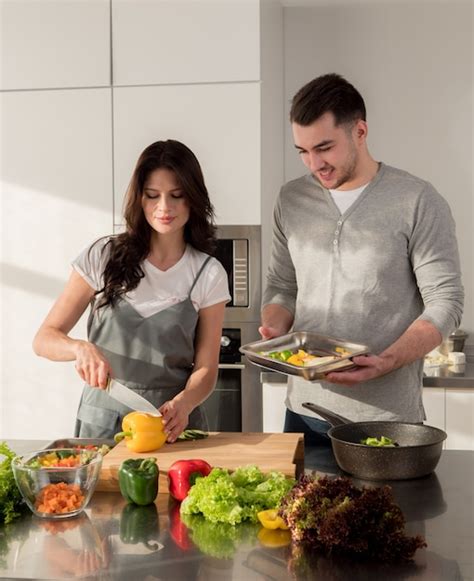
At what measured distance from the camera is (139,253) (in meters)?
2.49

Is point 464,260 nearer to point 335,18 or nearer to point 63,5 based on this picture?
point 335,18

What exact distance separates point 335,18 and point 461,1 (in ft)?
1.90

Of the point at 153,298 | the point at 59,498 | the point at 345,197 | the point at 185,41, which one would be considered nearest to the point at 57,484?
the point at 59,498

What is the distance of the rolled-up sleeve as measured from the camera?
236cm

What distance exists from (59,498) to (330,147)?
1.28 meters

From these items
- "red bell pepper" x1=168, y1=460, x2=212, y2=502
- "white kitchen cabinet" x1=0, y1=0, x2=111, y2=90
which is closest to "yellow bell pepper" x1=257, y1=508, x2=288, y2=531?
"red bell pepper" x1=168, y1=460, x2=212, y2=502

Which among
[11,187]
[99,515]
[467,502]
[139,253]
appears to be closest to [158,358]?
[139,253]

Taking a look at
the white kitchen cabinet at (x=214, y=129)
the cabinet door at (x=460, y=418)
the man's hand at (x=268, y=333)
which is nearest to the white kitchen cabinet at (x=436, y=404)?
the cabinet door at (x=460, y=418)

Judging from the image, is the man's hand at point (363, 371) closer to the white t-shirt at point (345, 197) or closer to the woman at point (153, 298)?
the woman at point (153, 298)

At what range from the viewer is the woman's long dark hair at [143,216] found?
2.38 meters

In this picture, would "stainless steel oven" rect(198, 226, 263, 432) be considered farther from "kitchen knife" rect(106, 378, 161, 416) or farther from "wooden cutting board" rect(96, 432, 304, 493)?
"kitchen knife" rect(106, 378, 161, 416)

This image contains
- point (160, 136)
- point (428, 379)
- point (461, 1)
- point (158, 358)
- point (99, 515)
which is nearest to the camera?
point (99, 515)

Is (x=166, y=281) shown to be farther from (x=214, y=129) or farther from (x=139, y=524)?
(x=214, y=129)

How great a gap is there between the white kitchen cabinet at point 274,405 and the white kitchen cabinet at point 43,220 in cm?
84
